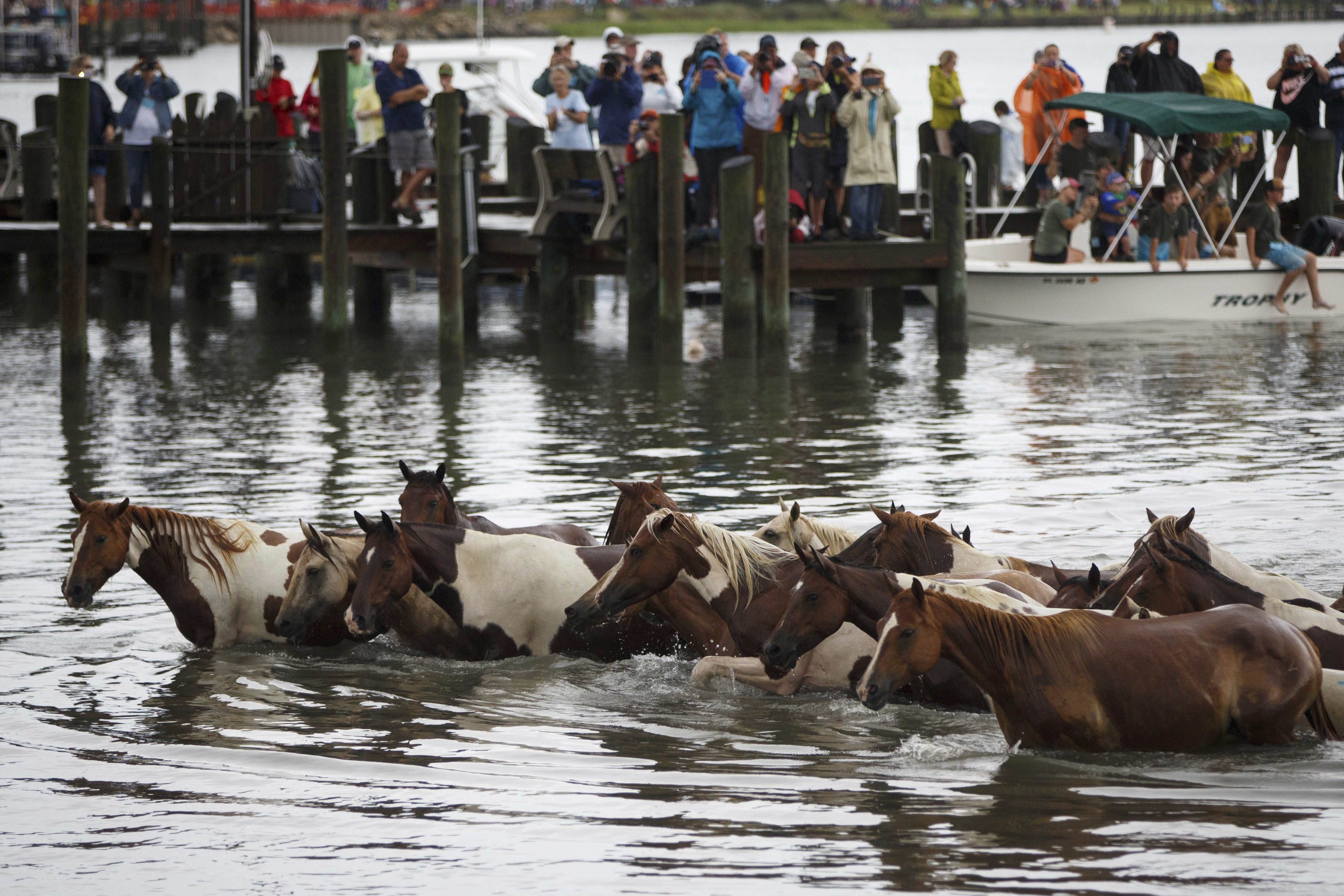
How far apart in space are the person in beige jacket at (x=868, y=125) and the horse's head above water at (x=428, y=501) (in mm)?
10028

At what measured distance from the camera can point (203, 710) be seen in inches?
334

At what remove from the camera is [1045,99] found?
24.0 meters

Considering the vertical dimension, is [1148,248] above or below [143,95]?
below

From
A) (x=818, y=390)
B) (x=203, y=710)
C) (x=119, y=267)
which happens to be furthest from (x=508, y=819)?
(x=119, y=267)

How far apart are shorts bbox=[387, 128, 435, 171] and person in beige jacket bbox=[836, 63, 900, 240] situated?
5.33 m

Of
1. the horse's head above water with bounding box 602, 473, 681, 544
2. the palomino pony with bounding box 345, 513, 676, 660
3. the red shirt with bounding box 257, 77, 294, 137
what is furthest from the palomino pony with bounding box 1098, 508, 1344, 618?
the red shirt with bounding box 257, 77, 294, 137

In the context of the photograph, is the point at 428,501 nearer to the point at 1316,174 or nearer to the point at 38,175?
the point at 38,175

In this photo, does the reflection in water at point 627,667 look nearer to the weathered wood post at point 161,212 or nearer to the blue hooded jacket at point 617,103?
the weathered wood post at point 161,212

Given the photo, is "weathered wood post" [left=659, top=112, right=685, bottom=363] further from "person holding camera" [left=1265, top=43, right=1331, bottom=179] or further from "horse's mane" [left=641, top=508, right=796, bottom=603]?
"horse's mane" [left=641, top=508, right=796, bottom=603]

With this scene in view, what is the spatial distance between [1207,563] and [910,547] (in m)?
1.41

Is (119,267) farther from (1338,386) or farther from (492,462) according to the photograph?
(1338,386)

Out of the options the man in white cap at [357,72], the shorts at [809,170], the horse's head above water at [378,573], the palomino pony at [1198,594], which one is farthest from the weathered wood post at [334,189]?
the palomino pony at [1198,594]

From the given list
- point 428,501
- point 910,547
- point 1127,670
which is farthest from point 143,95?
point 1127,670

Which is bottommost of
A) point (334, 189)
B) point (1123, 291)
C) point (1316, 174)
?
point (1123, 291)
